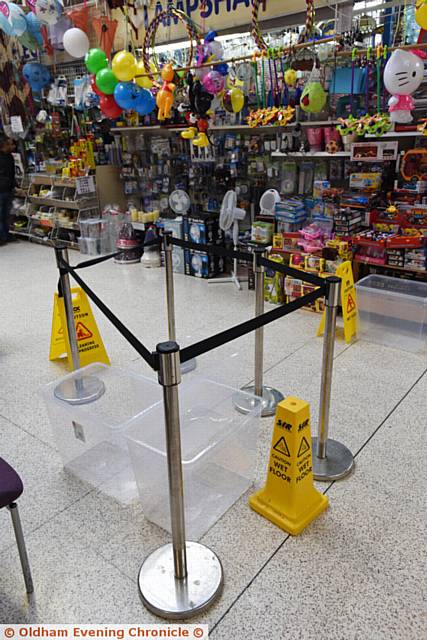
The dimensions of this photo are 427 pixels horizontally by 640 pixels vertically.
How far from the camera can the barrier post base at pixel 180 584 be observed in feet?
5.57

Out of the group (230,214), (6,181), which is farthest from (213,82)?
(6,181)

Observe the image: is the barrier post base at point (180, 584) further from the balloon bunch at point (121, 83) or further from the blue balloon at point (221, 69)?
the balloon bunch at point (121, 83)

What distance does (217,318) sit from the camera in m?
4.43

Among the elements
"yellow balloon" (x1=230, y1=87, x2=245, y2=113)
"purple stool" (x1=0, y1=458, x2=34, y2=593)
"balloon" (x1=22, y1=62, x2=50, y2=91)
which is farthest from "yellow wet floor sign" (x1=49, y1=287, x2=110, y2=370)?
"balloon" (x1=22, y1=62, x2=50, y2=91)

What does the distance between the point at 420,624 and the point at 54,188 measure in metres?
7.17

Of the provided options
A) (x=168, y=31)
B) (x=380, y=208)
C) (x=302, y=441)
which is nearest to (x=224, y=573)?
(x=302, y=441)

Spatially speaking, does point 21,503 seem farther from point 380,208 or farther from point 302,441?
point 380,208

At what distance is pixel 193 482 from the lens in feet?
7.33

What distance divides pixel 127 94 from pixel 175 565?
421 centimetres

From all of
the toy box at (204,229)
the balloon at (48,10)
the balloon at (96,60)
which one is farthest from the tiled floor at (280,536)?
the balloon at (48,10)

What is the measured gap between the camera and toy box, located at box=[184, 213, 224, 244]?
5.46 m

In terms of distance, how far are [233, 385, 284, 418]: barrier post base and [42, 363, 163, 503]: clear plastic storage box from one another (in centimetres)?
45

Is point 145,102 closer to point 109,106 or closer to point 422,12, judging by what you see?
point 109,106

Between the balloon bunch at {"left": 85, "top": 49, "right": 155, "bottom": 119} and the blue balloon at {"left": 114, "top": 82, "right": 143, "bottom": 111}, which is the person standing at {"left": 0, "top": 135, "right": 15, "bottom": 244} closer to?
the balloon bunch at {"left": 85, "top": 49, "right": 155, "bottom": 119}
